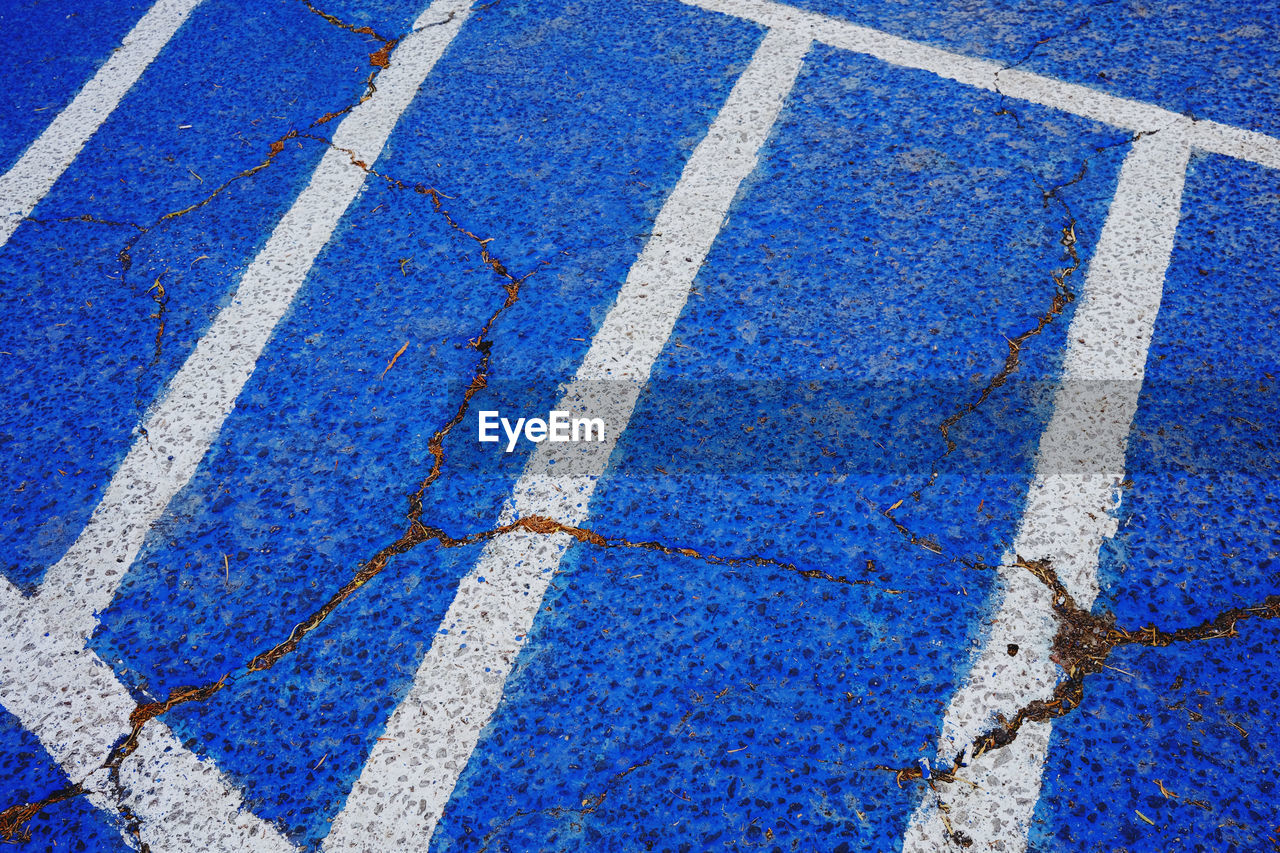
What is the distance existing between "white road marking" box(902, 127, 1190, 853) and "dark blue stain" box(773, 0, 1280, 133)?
34 centimetres

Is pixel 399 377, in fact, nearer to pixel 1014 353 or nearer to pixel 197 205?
pixel 197 205

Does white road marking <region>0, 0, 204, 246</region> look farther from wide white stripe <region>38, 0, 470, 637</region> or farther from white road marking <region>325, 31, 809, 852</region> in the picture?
white road marking <region>325, 31, 809, 852</region>

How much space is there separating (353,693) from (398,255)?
171 cm

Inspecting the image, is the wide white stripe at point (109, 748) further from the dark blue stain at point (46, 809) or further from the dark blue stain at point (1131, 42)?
the dark blue stain at point (1131, 42)

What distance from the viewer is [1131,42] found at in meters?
3.56

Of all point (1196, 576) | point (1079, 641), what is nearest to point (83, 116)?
point (1079, 641)

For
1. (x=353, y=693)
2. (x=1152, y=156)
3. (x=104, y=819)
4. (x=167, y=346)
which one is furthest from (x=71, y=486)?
(x=1152, y=156)

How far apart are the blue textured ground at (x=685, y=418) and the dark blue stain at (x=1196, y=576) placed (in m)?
0.01

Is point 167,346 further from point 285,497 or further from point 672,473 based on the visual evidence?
point 672,473

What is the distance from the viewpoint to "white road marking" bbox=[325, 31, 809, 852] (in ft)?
6.54

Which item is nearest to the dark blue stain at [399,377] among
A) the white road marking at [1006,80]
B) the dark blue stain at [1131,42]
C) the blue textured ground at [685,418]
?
the blue textured ground at [685,418]

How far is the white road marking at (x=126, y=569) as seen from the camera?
2012mm

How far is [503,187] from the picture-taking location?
328cm

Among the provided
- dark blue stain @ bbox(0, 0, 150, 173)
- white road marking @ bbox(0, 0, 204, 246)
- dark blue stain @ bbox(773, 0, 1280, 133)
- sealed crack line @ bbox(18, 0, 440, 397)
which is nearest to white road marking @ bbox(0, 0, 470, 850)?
sealed crack line @ bbox(18, 0, 440, 397)
